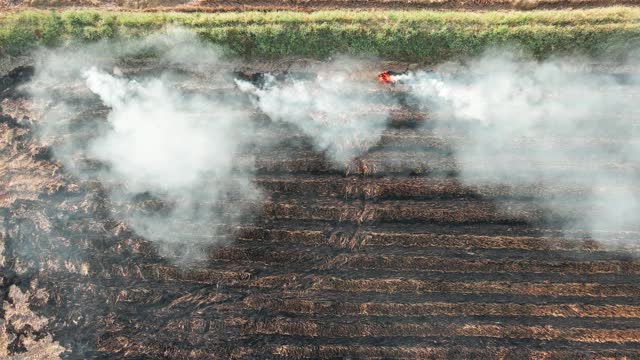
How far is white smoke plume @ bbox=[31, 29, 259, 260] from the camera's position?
8.50 meters

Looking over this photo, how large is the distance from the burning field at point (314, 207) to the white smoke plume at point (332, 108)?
40 millimetres

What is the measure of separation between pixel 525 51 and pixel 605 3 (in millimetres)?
1991

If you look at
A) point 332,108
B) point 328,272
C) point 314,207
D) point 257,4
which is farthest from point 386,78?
point 328,272

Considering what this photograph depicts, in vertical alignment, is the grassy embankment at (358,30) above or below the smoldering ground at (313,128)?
above

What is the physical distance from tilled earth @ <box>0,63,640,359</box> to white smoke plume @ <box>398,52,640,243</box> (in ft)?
0.88

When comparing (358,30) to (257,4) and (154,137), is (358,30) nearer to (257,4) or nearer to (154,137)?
(257,4)

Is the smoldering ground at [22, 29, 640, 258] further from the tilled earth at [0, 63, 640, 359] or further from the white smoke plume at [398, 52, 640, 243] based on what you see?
the tilled earth at [0, 63, 640, 359]

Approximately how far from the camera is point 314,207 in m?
8.47

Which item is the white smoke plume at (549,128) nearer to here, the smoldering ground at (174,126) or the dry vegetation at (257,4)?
the dry vegetation at (257,4)

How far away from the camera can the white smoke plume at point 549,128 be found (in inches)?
332

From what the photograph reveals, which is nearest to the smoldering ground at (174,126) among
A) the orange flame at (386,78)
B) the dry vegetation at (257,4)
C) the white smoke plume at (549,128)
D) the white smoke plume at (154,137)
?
the white smoke plume at (154,137)

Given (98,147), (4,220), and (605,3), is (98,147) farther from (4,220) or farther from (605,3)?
(605,3)

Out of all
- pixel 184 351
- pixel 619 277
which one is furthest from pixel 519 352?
pixel 184 351

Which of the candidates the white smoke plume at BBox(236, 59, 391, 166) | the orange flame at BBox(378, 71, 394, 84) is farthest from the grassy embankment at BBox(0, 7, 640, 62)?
the white smoke plume at BBox(236, 59, 391, 166)
